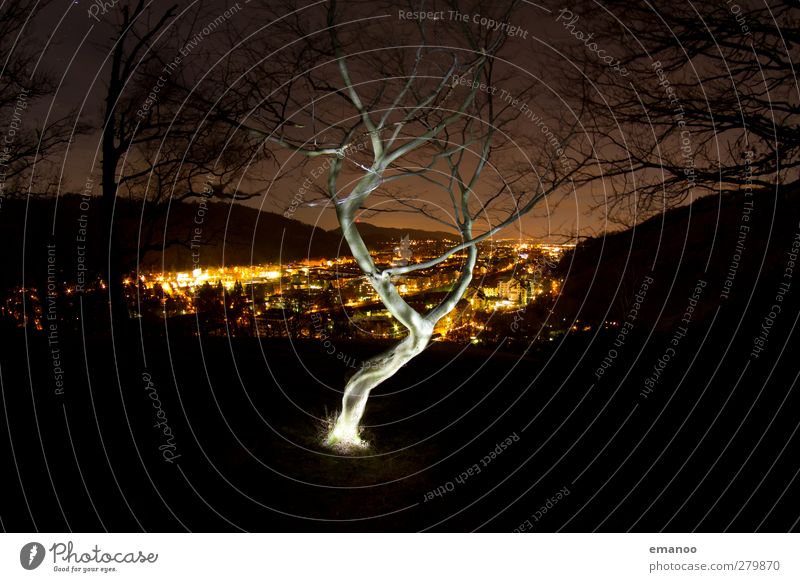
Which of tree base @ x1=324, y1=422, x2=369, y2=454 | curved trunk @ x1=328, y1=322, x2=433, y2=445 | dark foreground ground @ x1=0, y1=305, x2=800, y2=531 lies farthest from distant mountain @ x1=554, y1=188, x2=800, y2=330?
tree base @ x1=324, y1=422, x2=369, y2=454

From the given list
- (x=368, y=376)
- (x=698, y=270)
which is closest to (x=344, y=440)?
(x=368, y=376)

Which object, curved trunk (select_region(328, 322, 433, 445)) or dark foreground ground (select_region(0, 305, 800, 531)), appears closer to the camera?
dark foreground ground (select_region(0, 305, 800, 531))

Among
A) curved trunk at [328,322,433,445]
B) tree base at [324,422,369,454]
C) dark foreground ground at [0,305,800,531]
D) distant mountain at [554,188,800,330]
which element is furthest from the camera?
distant mountain at [554,188,800,330]

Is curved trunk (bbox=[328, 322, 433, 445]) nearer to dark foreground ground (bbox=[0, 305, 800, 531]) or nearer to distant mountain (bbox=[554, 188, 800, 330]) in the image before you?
dark foreground ground (bbox=[0, 305, 800, 531])

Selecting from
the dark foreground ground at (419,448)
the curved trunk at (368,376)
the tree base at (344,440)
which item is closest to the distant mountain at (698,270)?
the dark foreground ground at (419,448)

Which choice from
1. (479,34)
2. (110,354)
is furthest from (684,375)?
(110,354)

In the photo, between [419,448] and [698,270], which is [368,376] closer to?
[419,448]
